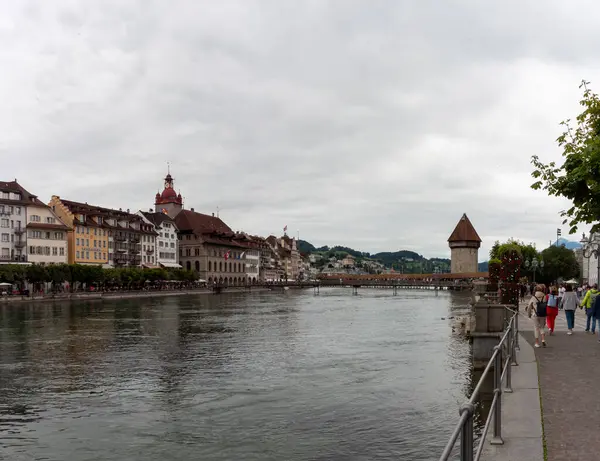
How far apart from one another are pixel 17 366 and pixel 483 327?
15.9 m

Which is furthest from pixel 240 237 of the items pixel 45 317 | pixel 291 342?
pixel 291 342

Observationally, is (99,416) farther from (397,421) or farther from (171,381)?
(397,421)

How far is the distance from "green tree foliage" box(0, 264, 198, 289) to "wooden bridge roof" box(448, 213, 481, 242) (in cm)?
7101

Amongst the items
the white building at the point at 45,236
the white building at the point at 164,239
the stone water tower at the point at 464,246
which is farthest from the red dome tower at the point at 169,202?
the stone water tower at the point at 464,246

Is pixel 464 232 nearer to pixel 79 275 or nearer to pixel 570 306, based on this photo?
pixel 79 275

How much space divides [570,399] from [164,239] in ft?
418

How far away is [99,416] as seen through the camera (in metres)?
15.7

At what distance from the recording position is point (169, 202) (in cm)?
15375

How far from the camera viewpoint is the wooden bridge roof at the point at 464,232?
155375mm

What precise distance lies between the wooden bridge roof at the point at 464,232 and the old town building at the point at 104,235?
A: 2781 inches

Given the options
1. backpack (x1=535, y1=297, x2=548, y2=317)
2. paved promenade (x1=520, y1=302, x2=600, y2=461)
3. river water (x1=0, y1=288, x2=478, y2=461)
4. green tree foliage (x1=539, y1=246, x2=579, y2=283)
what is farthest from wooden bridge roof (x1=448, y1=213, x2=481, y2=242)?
backpack (x1=535, y1=297, x2=548, y2=317)

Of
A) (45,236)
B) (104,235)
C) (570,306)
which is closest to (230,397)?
(570,306)

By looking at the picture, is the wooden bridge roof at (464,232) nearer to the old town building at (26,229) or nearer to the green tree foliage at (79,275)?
the green tree foliage at (79,275)

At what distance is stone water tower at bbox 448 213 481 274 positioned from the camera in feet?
511
